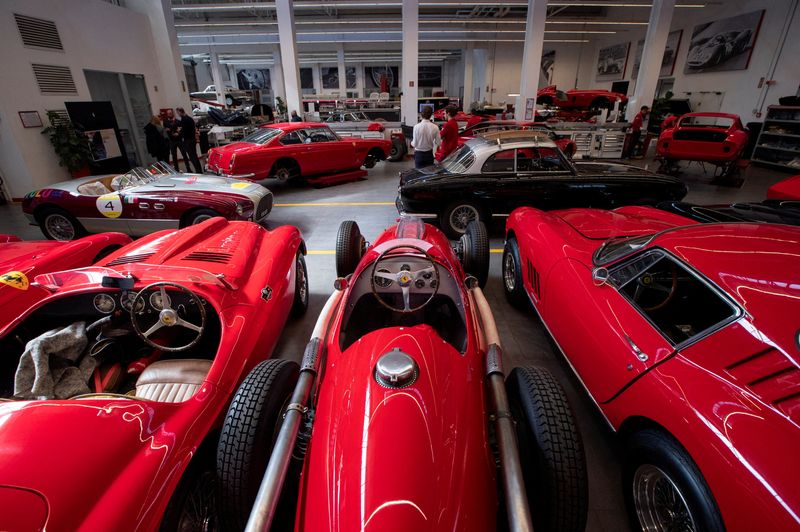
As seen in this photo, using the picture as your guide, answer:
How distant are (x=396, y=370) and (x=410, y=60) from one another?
43.5 feet

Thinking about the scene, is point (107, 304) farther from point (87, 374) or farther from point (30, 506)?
point (30, 506)

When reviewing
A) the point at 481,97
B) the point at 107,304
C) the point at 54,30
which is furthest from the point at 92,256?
the point at 481,97

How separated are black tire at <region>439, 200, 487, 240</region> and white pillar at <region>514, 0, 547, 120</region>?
367 inches

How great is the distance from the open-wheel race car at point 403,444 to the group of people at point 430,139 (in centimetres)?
557

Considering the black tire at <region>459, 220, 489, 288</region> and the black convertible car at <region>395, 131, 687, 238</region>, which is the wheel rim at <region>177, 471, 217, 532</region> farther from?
the black convertible car at <region>395, 131, 687, 238</region>

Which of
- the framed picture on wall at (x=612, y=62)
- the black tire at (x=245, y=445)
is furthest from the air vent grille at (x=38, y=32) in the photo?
the framed picture on wall at (x=612, y=62)

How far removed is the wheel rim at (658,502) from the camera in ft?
5.18

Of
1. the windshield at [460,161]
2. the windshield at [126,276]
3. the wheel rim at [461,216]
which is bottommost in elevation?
the wheel rim at [461,216]

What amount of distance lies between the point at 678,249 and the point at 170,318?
9.75ft

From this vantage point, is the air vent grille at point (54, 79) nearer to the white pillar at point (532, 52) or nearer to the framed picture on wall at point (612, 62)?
the white pillar at point (532, 52)

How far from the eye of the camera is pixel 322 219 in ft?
22.3

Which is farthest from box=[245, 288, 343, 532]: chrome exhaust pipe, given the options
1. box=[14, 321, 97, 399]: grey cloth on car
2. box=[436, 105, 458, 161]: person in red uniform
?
box=[436, 105, 458, 161]: person in red uniform

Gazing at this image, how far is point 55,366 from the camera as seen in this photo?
2.16 meters

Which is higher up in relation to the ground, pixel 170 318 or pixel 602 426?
pixel 170 318
